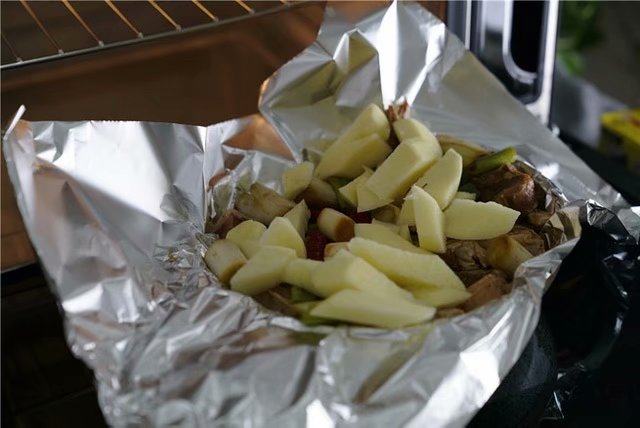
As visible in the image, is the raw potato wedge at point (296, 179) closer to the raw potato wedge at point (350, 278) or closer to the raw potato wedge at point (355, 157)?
the raw potato wedge at point (355, 157)

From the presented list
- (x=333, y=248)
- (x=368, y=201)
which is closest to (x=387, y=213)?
(x=368, y=201)

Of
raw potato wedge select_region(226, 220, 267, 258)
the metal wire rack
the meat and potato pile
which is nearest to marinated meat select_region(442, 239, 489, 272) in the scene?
the meat and potato pile

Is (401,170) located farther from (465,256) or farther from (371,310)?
(371,310)

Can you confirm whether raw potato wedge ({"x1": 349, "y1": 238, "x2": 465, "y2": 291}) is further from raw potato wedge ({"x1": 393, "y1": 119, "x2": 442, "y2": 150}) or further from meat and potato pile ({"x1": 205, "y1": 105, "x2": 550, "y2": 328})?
raw potato wedge ({"x1": 393, "y1": 119, "x2": 442, "y2": 150})

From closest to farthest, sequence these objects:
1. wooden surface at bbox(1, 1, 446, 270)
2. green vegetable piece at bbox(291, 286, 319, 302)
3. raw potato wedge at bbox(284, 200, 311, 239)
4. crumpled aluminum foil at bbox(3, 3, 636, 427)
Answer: crumpled aluminum foil at bbox(3, 3, 636, 427) → green vegetable piece at bbox(291, 286, 319, 302) → raw potato wedge at bbox(284, 200, 311, 239) → wooden surface at bbox(1, 1, 446, 270)

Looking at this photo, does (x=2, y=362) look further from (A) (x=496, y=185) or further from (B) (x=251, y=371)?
(A) (x=496, y=185)

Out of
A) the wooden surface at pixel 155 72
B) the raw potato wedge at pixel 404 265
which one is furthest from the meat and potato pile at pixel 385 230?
the wooden surface at pixel 155 72
